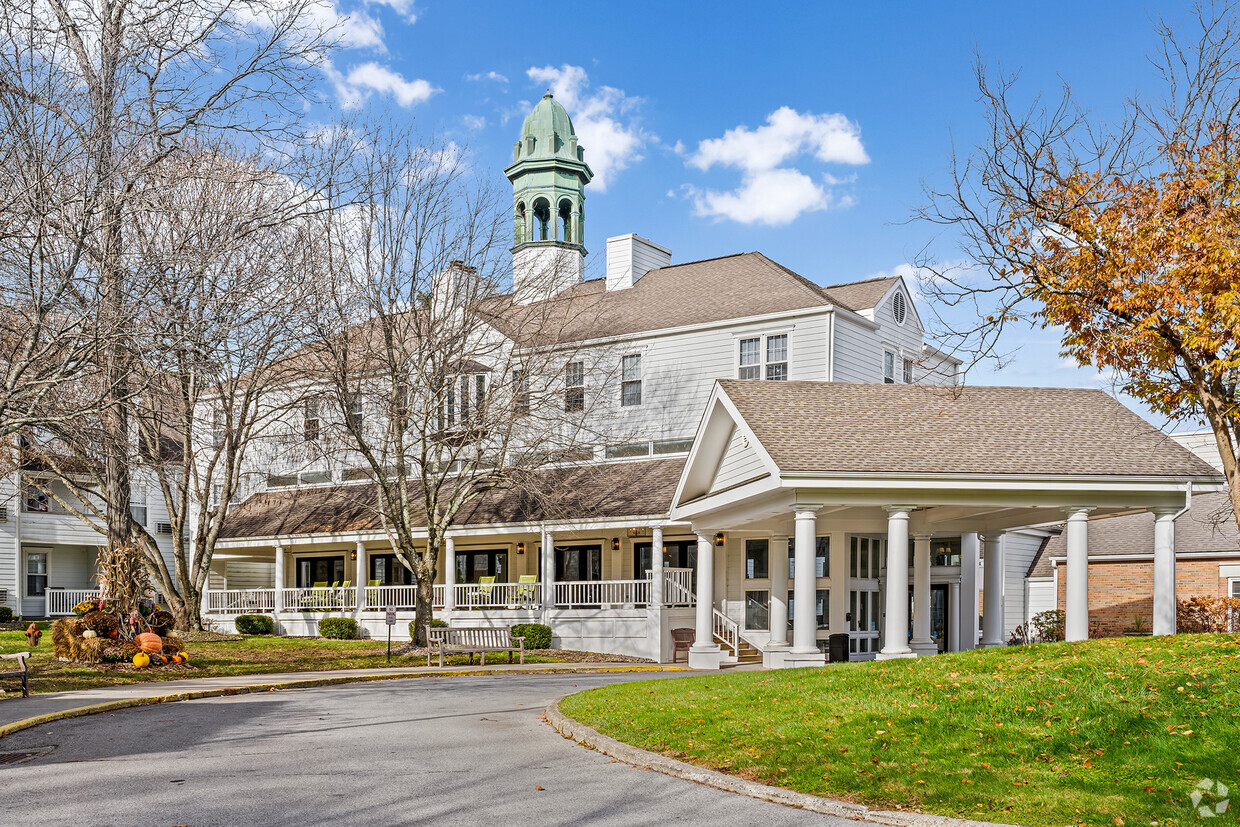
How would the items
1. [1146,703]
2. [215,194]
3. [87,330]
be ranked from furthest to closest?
[215,194] < [87,330] < [1146,703]

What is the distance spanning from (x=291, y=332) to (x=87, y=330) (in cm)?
813

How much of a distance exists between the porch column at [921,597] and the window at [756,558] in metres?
5.41

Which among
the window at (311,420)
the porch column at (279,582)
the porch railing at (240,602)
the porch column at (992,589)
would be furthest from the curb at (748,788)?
the porch railing at (240,602)

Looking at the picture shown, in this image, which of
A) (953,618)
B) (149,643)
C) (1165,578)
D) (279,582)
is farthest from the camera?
(279,582)

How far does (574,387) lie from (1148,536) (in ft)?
56.7

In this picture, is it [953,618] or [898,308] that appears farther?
[898,308]

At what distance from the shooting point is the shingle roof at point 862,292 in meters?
32.0

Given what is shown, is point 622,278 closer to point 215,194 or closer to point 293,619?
point 293,619

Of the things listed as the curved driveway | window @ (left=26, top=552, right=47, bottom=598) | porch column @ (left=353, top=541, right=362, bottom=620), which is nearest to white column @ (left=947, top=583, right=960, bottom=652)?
the curved driveway

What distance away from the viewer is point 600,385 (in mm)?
32656

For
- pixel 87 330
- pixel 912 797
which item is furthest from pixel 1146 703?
pixel 87 330

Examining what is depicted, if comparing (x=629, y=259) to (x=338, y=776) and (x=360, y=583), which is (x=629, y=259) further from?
(x=338, y=776)

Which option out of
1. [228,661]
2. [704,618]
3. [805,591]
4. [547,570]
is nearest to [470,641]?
[547,570]

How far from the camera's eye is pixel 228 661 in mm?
25094
